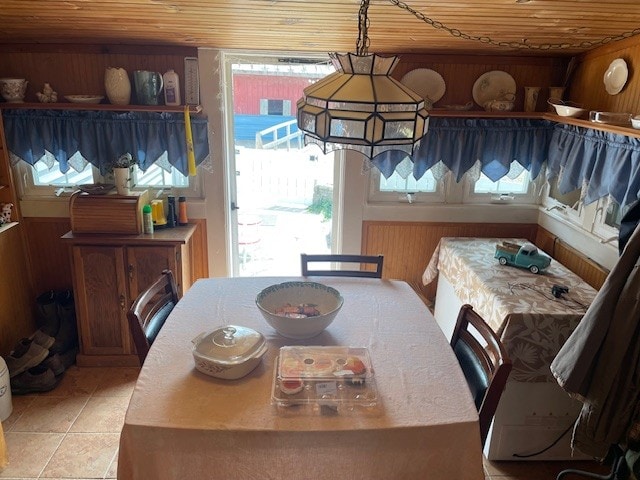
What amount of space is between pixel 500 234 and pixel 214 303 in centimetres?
212

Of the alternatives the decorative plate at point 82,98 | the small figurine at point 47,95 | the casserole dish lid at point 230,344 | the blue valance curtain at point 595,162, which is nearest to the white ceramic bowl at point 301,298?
the casserole dish lid at point 230,344

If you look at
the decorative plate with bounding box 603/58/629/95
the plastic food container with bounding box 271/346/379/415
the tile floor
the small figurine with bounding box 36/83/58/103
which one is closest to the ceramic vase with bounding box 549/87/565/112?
the decorative plate with bounding box 603/58/629/95

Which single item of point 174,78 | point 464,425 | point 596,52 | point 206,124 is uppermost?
point 596,52

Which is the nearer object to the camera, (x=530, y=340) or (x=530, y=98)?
(x=530, y=340)

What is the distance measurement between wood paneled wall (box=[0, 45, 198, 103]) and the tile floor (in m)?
1.74

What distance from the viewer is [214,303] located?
81.0 inches

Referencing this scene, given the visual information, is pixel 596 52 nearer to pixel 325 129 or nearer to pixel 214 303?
pixel 325 129

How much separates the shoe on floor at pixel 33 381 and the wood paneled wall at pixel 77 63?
5.31 ft

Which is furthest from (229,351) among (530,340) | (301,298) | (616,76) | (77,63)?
(616,76)

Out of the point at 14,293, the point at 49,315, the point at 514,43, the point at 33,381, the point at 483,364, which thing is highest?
the point at 514,43

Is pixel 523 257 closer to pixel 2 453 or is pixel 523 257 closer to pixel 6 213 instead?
pixel 2 453

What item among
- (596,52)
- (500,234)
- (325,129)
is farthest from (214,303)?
(596,52)

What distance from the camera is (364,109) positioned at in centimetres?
120

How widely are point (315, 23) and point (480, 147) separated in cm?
135
